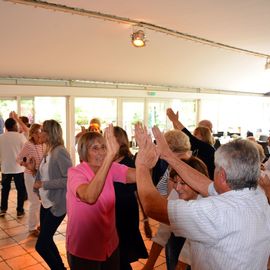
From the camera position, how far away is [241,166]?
1.29 m

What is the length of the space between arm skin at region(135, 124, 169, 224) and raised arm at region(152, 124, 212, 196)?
187mm

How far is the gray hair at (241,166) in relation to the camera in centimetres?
129

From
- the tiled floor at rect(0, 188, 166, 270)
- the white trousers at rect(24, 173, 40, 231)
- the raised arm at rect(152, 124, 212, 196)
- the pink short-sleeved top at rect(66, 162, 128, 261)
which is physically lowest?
the tiled floor at rect(0, 188, 166, 270)

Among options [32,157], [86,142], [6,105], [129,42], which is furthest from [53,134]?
[6,105]

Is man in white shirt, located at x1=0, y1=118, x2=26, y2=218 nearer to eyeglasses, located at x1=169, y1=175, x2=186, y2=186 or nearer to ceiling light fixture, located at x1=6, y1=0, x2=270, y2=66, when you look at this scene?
ceiling light fixture, located at x1=6, y1=0, x2=270, y2=66

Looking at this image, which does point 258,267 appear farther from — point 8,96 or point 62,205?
point 8,96

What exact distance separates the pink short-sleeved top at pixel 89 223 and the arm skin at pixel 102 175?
20cm

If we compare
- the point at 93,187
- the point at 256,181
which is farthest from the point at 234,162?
the point at 93,187

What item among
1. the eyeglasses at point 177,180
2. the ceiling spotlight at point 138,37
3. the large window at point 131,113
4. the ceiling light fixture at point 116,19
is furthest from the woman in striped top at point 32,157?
the large window at point 131,113

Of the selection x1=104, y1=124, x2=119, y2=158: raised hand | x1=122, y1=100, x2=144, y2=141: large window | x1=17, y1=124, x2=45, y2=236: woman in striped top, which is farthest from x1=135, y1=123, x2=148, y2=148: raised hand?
x1=122, y1=100, x2=144, y2=141: large window

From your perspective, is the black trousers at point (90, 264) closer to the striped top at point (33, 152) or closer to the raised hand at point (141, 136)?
the raised hand at point (141, 136)

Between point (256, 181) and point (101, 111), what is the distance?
7.57 m

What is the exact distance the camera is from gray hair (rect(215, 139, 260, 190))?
4.25 ft

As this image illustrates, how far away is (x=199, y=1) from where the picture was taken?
362cm
